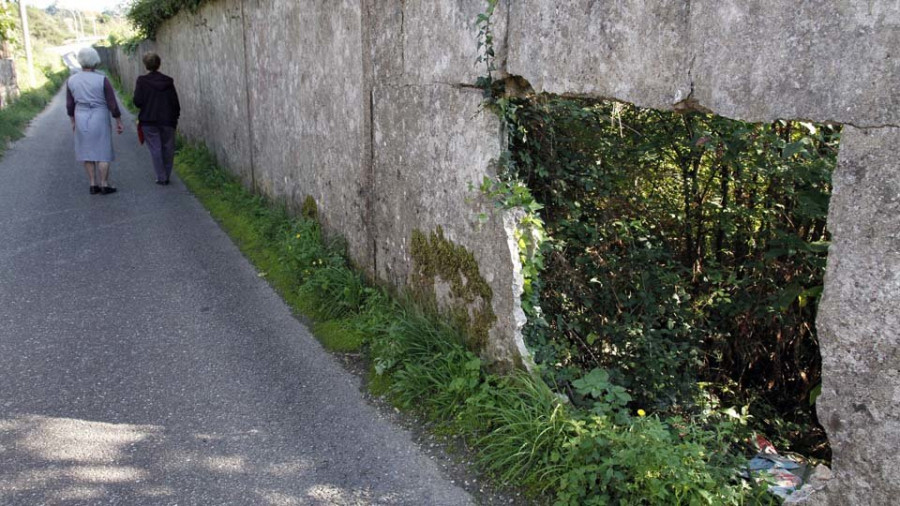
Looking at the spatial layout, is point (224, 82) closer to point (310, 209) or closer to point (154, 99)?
point (154, 99)

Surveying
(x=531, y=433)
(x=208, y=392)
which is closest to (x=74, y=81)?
(x=208, y=392)

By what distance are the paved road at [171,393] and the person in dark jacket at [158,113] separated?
2.92 m

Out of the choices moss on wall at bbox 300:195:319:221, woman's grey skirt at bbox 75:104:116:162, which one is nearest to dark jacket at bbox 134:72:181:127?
woman's grey skirt at bbox 75:104:116:162

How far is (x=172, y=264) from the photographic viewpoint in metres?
6.37

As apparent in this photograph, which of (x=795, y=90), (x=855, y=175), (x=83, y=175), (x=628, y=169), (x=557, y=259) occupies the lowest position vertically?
(x=83, y=175)

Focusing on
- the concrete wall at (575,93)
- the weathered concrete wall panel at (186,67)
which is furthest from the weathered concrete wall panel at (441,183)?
the weathered concrete wall panel at (186,67)

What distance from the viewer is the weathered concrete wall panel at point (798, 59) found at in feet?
6.29

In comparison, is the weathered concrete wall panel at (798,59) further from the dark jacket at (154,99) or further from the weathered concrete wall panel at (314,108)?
the dark jacket at (154,99)

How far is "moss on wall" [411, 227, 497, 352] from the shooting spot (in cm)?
376

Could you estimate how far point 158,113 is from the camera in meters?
9.48

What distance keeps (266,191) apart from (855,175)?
22.0 feet

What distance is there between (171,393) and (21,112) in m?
18.3

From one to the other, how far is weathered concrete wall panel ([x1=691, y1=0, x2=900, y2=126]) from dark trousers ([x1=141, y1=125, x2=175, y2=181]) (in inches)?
343

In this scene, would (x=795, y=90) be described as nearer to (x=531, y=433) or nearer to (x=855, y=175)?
(x=855, y=175)
